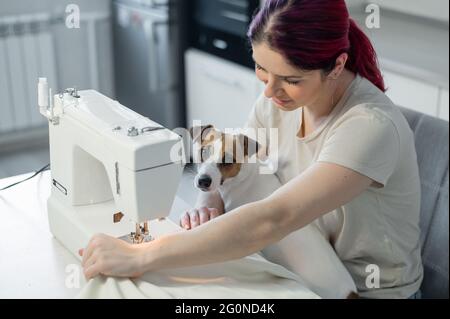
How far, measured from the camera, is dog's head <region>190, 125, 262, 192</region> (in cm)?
136

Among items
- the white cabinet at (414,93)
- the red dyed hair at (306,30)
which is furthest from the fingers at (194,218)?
the white cabinet at (414,93)

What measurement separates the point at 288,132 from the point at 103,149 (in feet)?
1.67

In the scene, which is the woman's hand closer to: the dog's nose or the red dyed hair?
the dog's nose

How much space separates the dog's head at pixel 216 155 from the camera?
136 cm

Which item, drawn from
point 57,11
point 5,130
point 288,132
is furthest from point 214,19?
point 288,132

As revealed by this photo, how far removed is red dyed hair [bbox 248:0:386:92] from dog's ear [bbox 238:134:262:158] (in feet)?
0.80

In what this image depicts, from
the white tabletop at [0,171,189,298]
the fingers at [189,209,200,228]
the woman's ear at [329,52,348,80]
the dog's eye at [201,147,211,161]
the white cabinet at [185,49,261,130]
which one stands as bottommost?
the white cabinet at [185,49,261,130]

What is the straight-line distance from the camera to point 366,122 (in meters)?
1.28

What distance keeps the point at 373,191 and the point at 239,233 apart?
0.35 metres

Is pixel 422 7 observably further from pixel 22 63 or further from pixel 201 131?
pixel 22 63

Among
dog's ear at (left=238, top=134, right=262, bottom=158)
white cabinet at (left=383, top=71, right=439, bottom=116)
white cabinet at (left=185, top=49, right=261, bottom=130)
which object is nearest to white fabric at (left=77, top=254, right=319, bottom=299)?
dog's ear at (left=238, top=134, right=262, bottom=158)

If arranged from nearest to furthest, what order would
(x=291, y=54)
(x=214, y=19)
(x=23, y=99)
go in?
(x=291, y=54), (x=214, y=19), (x=23, y=99)

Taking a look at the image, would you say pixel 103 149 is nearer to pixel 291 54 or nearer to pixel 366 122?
pixel 291 54

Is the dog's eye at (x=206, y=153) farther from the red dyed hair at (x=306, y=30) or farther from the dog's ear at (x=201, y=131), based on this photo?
the red dyed hair at (x=306, y=30)
